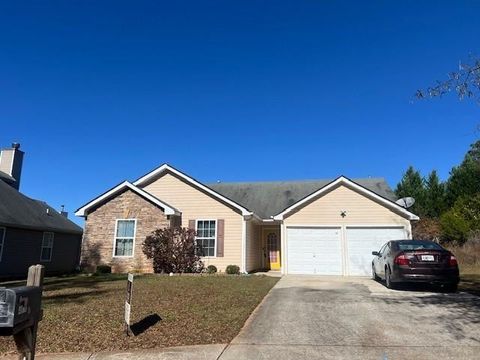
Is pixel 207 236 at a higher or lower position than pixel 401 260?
higher

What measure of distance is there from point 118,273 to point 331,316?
1415 cm

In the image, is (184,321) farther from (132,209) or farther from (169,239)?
(132,209)

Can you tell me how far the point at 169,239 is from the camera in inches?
758

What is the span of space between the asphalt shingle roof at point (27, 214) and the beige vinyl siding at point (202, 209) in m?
6.14

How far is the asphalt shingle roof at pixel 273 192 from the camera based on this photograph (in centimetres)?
2430

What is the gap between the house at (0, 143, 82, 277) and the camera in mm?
19828

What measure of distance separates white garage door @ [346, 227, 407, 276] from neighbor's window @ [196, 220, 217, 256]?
666cm

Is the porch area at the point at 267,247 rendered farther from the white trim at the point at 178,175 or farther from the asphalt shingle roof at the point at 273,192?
the white trim at the point at 178,175

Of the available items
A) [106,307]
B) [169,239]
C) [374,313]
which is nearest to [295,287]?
[374,313]

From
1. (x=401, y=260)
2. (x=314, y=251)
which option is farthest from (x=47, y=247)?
(x=401, y=260)

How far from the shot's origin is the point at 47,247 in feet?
77.4

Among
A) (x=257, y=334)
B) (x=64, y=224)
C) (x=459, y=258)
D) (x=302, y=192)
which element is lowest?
(x=257, y=334)

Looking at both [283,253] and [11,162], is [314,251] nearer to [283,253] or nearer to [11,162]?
[283,253]

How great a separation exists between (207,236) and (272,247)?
483 centimetres
